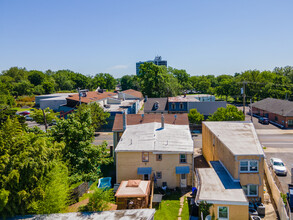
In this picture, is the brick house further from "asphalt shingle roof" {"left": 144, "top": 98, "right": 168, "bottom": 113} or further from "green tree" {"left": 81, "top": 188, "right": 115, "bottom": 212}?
"green tree" {"left": 81, "top": 188, "right": 115, "bottom": 212}

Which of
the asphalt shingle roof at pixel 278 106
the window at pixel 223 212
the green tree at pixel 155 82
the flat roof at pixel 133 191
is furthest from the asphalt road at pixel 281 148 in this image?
the green tree at pixel 155 82

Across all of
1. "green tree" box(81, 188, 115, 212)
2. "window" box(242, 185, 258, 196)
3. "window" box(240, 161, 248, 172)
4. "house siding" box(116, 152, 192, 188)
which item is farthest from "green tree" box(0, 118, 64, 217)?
"window" box(242, 185, 258, 196)

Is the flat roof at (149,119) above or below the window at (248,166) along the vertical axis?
above

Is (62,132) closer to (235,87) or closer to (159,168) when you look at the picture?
(159,168)

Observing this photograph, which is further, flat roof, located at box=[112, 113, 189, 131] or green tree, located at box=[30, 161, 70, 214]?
flat roof, located at box=[112, 113, 189, 131]

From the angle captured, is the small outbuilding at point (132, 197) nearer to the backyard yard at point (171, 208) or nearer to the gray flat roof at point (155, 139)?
the backyard yard at point (171, 208)
